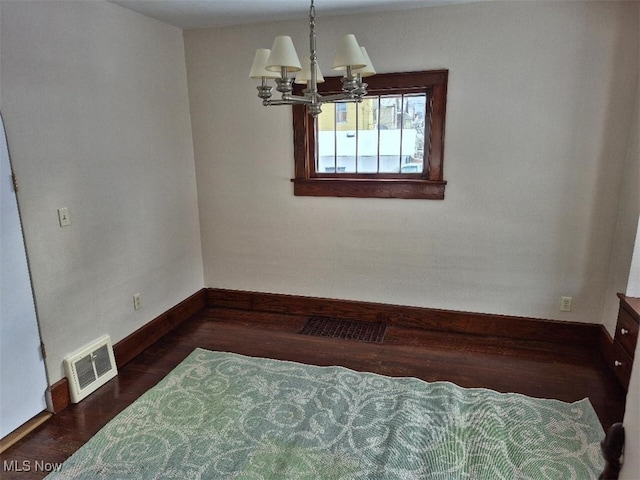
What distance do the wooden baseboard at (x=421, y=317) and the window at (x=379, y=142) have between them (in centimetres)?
99

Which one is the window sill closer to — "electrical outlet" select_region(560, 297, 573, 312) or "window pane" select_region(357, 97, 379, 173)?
"window pane" select_region(357, 97, 379, 173)

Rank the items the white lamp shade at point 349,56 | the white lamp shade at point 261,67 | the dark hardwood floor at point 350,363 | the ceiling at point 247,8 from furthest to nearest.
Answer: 1. the ceiling at point 247,8
2. the dark hardwood floor at point 350,363
3. the white lamp shade at point 261,67
4. the white lamp shade at point 349,56

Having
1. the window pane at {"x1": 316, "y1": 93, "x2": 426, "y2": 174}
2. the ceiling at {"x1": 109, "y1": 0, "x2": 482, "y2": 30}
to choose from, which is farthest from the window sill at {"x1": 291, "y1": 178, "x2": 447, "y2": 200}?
the ceiling at {"x1": 109, "y1": 0, "x2": 482, "y2": 30}

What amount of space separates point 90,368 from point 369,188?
2.41 meters

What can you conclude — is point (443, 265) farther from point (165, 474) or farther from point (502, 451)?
A: point (165, 474)

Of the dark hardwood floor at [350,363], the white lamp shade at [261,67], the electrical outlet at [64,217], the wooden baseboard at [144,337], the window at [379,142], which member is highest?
the white lamp shade at [261,67]

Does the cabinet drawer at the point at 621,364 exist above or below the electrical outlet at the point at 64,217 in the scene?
below

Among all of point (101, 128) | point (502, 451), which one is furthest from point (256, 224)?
point (502, 451)

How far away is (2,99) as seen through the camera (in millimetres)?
2184

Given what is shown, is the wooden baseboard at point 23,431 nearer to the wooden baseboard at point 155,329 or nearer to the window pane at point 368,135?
the wooden baseboard at point 155,329

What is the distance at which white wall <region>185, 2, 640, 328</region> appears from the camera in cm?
292

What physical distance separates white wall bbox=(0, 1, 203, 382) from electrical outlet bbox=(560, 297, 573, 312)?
3.18 metres

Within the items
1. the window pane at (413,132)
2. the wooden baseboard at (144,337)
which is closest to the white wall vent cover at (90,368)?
the wooden baseboard at (144,337)

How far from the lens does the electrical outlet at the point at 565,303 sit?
3.25m
